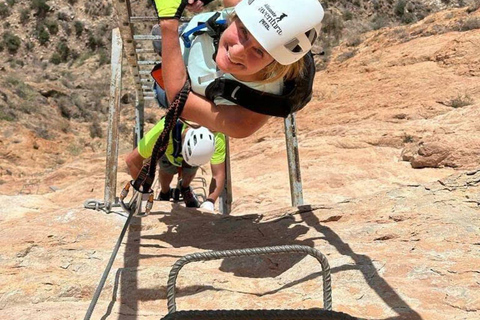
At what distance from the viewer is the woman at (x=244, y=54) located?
69.4 inches

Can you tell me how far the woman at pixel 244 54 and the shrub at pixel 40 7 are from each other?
24874mm

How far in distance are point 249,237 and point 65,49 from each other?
2259 cm

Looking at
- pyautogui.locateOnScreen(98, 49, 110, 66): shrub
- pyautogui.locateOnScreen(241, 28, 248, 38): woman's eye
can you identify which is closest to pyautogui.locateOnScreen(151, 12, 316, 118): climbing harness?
pyautogui.locateOnScreen(241, 28, 248, 38): woman's eye

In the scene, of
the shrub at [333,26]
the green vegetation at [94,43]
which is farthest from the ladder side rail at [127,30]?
the green vegetation at [94,43]

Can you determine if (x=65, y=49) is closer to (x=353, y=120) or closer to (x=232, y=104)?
(x=353, y=120)

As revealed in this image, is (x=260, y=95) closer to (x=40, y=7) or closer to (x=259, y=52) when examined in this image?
(x=259, y=52)

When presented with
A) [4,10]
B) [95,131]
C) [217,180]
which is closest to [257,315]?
[217,180]

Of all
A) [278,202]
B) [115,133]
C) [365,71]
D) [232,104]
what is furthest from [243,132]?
[365,71]

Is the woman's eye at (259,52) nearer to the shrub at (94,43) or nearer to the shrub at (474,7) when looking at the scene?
the shrub at (474,7)

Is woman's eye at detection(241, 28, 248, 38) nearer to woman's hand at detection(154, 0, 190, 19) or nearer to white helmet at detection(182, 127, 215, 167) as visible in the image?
woman's hand at detection(154, 0, 190, 19)

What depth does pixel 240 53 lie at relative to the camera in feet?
5.95

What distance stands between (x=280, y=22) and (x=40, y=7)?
83.3 ft

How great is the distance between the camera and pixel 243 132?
6.60ft

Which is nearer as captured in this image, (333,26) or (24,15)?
(333,26)
